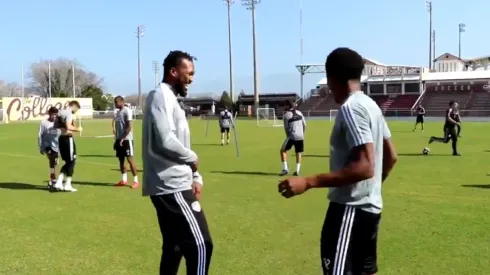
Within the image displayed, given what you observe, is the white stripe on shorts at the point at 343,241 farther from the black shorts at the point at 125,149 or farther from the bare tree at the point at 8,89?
the bare tree at the point at 8,89

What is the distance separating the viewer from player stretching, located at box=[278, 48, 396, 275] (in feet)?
11.2

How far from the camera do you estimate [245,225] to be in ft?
27.0

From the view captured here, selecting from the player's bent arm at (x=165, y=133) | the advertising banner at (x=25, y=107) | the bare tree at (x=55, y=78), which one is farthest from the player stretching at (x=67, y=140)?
the bare tree at (x=55, y=78)

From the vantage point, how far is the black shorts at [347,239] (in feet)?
11.8

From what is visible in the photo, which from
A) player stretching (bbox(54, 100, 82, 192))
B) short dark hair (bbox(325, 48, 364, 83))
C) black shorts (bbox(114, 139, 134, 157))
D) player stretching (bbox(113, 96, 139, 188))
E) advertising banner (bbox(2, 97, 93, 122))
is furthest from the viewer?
advertising banner (bbox(2, 97, 93, 122))

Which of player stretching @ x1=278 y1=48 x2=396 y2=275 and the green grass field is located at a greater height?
player stretching @ x1=278 y1=48 x2=396 y2=275

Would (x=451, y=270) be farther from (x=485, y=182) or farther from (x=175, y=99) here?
(x=485, y=182)

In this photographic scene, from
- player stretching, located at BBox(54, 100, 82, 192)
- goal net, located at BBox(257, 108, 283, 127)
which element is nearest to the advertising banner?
goal net, located at BBox(257, 108, 283, 127)

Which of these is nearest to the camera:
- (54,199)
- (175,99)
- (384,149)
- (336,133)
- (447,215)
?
(336,133)

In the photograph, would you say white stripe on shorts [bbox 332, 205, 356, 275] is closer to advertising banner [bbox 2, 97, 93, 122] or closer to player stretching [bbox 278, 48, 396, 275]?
player stretching [bbox 278, 48, 396, 275]

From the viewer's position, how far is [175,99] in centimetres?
451

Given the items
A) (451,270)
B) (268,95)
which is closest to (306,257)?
(451,270)

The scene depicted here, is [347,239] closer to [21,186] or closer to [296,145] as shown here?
[296,145]

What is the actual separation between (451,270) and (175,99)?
11.3 feet
